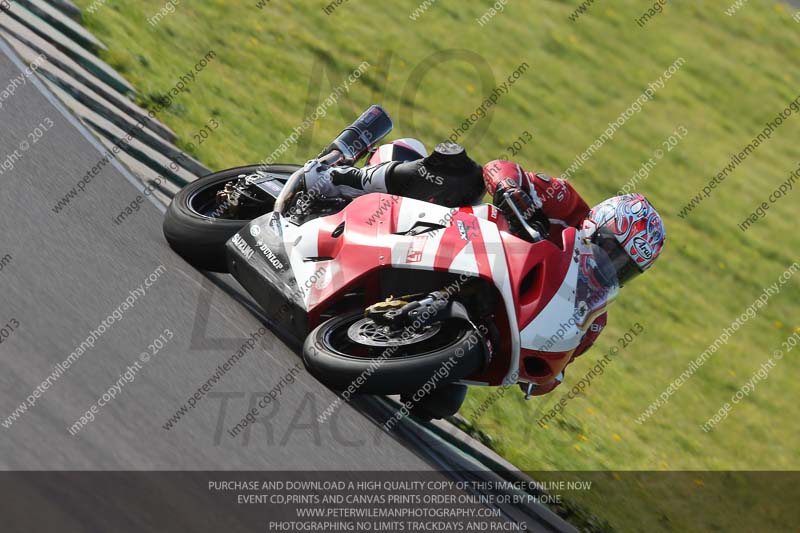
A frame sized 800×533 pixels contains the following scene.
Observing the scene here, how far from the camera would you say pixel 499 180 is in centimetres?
622

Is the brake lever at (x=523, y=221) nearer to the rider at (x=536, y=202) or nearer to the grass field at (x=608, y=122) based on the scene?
the rider at (x=536, y=202)

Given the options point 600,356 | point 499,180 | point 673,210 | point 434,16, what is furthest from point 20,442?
point 434,16

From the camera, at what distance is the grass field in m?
9.68

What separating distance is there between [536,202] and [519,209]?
138 mm

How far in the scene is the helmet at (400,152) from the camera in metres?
7.24

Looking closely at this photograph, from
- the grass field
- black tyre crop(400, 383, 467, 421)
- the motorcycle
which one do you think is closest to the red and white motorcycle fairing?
the motorcycle

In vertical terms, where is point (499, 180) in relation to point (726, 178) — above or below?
above

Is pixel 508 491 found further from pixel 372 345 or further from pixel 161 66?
pixel 161 66

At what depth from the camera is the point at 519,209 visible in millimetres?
6137

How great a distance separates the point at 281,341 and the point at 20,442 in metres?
2.23

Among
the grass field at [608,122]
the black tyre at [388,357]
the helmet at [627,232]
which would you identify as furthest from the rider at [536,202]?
the grass field at [608,122]

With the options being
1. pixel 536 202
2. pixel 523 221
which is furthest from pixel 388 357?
pixel 536 202

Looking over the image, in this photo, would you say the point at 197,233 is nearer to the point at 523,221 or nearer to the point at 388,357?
the point at 388,357

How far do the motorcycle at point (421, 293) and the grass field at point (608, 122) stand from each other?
1749mm
